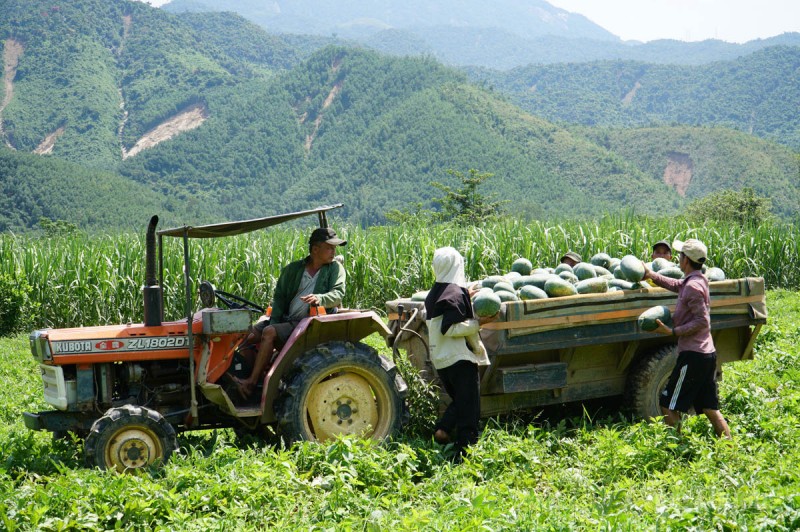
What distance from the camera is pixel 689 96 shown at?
17738cm

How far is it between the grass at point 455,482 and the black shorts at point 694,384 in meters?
0.19

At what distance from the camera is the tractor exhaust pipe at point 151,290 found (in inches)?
237

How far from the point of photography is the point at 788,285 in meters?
18.2

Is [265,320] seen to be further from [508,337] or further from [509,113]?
[509,113]

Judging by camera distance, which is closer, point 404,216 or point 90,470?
point 90,470

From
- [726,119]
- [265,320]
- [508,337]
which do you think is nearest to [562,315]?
[508,337]

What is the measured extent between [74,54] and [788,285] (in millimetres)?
139177

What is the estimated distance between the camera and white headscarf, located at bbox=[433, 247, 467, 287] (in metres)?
6.47

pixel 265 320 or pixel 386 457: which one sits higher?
pixel 265 320

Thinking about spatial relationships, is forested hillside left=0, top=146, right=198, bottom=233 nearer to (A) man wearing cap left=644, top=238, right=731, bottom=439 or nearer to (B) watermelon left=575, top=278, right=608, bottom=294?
(B) watermelon left=575, top=278, right=608, bottom=294

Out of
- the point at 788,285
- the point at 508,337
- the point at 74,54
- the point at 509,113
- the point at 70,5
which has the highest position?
the point at 70,5

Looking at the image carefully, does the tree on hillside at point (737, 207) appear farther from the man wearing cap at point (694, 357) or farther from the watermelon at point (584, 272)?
the man wearing cap at point (694, 357)

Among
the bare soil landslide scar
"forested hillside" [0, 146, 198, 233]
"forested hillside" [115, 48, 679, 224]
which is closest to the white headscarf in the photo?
the bare soil landslide scar

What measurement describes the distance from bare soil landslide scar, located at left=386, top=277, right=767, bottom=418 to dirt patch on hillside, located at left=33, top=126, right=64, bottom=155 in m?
119
